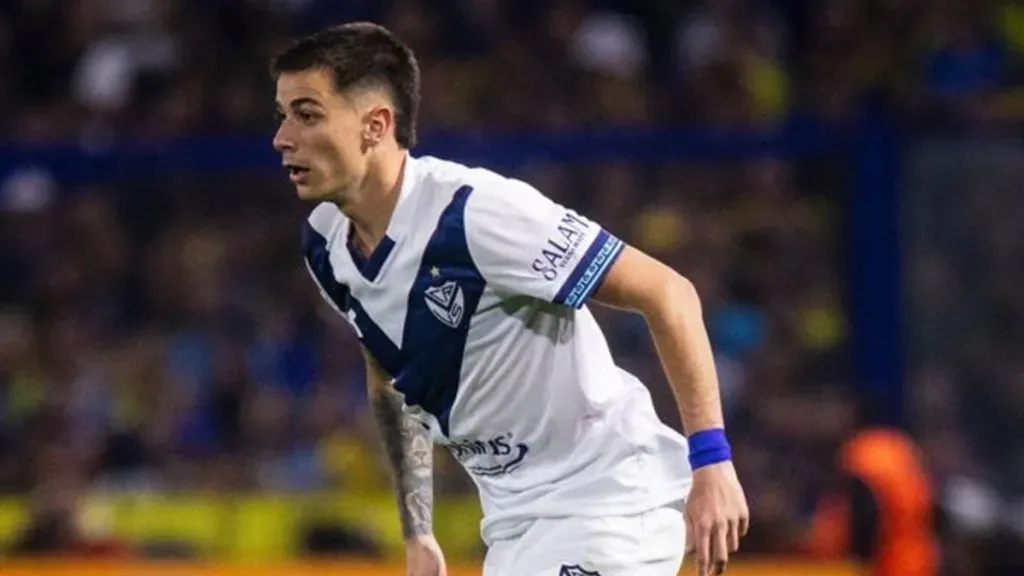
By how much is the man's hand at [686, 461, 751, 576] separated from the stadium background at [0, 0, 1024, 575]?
11.5ft

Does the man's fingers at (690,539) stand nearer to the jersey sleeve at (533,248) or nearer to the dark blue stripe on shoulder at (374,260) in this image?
the jersey sleeve at (533,248)

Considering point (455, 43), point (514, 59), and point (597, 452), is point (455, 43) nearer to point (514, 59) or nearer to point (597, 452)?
point (514, 59)

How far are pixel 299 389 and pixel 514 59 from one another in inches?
76.3

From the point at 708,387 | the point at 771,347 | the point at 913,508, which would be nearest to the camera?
the point at 708,387

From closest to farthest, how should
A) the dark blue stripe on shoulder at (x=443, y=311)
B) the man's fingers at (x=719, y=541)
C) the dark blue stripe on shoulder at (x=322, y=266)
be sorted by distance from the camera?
the man's fingers at (x=719, y=541), the dark blue stripe on shoulder at (x=443, y=311), the dark blue stripe on shoulder at (x=322, y=266)

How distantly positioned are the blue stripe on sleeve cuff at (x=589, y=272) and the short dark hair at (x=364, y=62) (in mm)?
420

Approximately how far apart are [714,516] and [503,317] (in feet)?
1.80

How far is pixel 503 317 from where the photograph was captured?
11.6 ft

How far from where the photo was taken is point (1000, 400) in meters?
7.05

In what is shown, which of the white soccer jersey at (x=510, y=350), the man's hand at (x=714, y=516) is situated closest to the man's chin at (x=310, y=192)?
the white soccer jersey at (x=510, y=350)

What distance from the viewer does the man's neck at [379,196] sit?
3561 mm

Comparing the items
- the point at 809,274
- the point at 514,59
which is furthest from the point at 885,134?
the point at 514,59

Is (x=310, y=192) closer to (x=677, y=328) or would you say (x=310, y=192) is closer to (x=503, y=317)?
(x=503, y=317)

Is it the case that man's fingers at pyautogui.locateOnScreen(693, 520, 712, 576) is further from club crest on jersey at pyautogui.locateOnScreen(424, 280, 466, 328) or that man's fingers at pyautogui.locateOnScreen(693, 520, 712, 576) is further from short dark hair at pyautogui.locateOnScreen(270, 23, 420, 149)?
short dark hair at pyautogui.locateOnScreen(270, 23, 420, 149)
